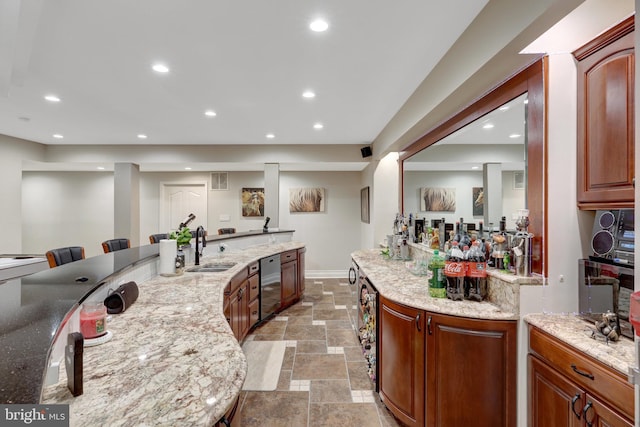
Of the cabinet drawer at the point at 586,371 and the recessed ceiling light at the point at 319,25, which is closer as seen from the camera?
the cabinet drawer at the point at 586,371

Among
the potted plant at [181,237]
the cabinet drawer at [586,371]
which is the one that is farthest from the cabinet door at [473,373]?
the potted plant at [181,237]

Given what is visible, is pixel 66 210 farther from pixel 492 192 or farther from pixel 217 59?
pixel 492 192

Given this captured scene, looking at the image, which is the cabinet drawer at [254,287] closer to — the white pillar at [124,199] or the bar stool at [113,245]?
the bar stool at [113,245]

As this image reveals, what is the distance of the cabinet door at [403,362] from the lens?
168 cm

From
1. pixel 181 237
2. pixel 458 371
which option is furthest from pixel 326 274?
pixel 458 371

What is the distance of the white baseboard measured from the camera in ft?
20.5

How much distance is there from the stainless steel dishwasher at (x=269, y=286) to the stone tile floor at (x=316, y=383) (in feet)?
0.57

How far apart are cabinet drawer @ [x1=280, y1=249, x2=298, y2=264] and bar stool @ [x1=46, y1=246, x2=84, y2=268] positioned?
2218 mm

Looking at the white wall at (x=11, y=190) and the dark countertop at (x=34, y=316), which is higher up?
the white wall at (x=11, y=190)

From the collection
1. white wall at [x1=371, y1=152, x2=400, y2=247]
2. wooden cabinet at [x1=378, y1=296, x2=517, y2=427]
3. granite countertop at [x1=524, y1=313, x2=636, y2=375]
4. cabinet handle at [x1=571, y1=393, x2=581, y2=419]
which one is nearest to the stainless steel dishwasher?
white wall at [x1=371, y1=152, x2=400, y2=247]

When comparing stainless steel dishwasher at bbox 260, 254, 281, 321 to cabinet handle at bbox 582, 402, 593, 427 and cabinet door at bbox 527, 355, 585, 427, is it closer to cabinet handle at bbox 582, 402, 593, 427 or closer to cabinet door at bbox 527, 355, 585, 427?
cabinet door at bbox 527, 355, 585, 427

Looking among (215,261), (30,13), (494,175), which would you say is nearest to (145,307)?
(215,261)

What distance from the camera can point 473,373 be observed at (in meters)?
1.55

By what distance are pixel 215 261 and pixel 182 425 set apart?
2.52 m
